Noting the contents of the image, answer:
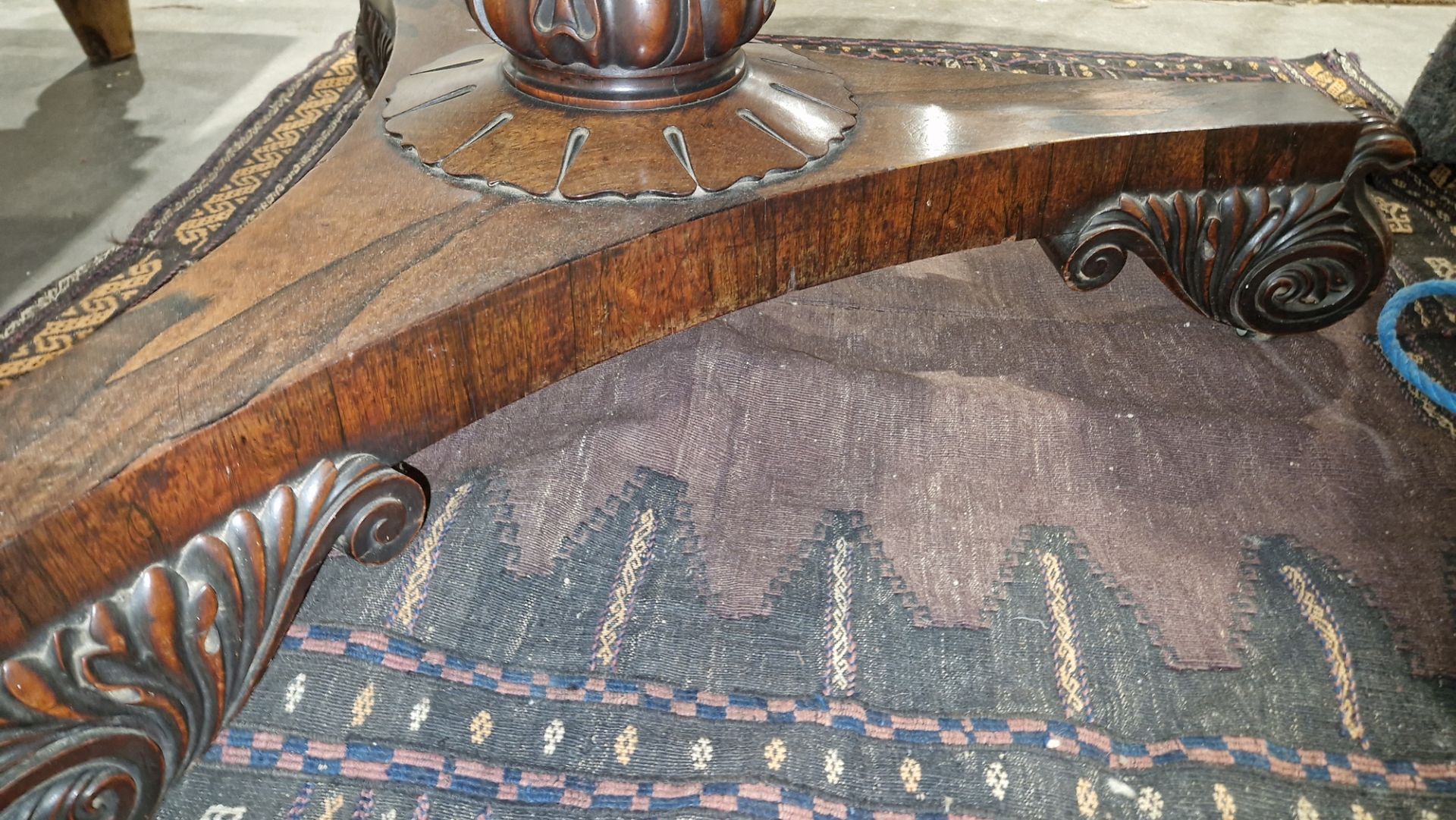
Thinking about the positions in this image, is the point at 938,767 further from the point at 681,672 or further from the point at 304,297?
the point at 304,297

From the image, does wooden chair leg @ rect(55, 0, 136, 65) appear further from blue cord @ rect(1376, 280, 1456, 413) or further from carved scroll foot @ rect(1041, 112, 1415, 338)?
Answer: blue cord @ rect(1376, 280, 1456, 413)

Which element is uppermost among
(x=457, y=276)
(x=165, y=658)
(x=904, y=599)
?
(x=457, y=276)

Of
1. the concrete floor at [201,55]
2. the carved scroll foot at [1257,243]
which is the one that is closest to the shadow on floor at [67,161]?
the concrete floor at [201,55]

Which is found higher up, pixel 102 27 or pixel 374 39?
pixel 374 39

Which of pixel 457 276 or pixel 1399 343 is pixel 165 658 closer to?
pixel 457 276

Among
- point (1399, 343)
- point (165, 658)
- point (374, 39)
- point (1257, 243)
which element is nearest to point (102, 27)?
point (374, 39)

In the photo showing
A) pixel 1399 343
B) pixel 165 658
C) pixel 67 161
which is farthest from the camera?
pixel 67 161

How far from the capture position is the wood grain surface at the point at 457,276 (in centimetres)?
50

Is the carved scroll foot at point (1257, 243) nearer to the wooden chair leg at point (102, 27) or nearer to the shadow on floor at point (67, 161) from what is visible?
the shadow on floor at point (67, 161)

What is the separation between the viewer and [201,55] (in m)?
1.76

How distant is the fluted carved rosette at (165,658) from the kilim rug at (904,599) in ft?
0.31

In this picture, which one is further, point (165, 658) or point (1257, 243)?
point (1257, 243)

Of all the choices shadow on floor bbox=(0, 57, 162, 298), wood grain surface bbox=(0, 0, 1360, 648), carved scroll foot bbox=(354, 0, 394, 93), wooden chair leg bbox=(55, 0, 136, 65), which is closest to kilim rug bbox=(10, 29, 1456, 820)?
wood grain surface bbox=(0, 0, 1360, 648)

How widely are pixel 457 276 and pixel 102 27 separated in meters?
1.44
